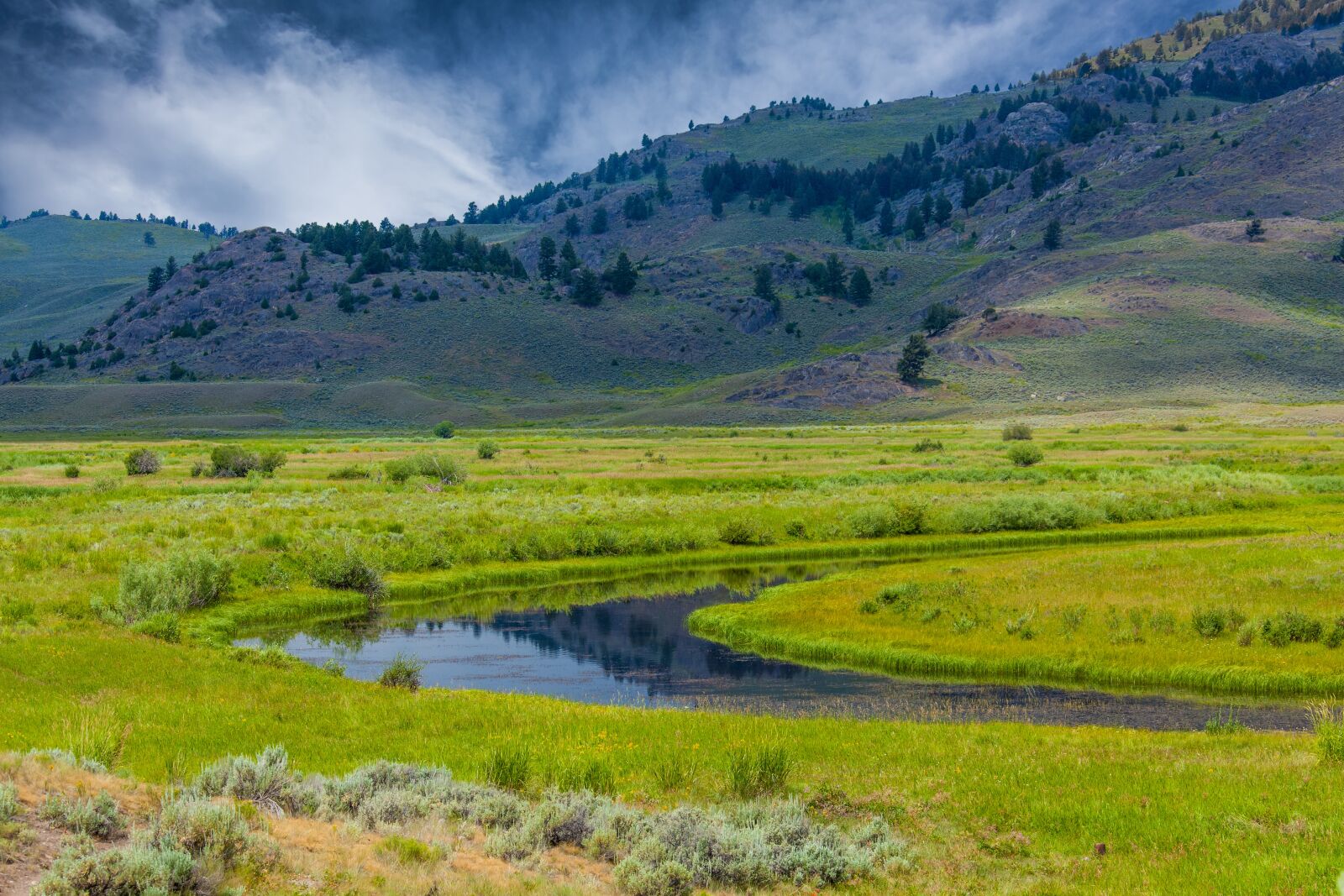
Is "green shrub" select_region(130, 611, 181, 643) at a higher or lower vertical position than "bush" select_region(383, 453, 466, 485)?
lower

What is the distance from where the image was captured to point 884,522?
4944 cm

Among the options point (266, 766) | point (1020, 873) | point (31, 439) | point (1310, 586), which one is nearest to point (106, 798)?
point (266, 766)

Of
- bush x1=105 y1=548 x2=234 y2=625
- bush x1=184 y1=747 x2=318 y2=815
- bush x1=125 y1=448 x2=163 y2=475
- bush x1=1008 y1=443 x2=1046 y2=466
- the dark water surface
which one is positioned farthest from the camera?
bush x1=1008 y1=443 x2=1046 y2=466

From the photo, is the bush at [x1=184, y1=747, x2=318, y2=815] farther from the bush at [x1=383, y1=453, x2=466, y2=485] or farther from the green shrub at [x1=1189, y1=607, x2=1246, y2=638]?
the bush at [x1=383, y1=453, x2=466, y2=485]

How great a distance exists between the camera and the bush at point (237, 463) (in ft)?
230

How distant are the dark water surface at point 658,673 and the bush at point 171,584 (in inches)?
125

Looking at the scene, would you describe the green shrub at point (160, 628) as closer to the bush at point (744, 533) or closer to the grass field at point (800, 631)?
the grass field at point (800, 631)

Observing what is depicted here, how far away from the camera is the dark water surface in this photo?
22094 millimetres

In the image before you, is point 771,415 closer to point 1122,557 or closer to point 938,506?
point 938,506

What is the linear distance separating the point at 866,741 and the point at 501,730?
672 cm

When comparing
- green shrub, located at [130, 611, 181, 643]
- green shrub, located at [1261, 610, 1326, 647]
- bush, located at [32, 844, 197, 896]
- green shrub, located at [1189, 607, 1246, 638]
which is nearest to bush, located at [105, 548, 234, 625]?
green shrub, located at [130, 611, 181, 643]

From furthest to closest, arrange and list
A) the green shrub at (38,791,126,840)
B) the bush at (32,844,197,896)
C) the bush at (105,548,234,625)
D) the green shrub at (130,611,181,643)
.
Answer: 1. the bush at (105,548,234,625)
2. the green shrub at (130,611,181,643)
3. the green shrub at (38,791,126,840)
4. the bush at (32,844,197,896)

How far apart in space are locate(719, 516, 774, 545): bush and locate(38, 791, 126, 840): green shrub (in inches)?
1548

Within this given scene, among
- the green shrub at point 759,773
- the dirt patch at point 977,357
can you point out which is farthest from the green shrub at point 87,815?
the dirt patch at point 977,357
